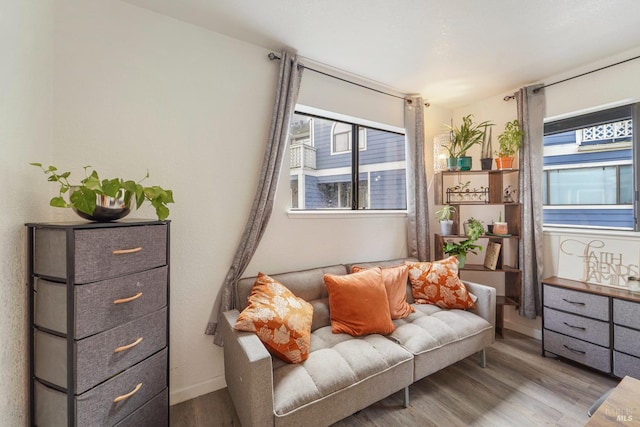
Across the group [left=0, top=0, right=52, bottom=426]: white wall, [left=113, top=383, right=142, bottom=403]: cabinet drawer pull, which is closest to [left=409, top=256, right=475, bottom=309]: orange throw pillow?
[left=113, top=383, right=142, bottom=403]: cabinet drawer pull

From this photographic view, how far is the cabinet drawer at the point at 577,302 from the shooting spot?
6.96 feet

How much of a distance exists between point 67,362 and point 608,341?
3409 millimetres

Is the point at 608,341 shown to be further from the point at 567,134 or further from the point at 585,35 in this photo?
the point at 585,35

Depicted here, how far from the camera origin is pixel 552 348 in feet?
7.79

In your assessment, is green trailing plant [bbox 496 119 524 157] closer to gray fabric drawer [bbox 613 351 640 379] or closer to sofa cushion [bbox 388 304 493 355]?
sofa cushion [bbox 388 304 493 355]

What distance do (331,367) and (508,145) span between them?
2.79m

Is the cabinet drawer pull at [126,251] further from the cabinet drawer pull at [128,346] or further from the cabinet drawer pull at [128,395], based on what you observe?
the cabinet drawer pull at [128,395]

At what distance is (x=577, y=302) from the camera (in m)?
2.25

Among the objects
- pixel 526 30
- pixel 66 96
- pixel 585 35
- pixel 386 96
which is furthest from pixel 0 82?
pixel 585 35

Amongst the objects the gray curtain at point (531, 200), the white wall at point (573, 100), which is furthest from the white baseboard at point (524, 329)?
the gray curtain at point (531, 200)

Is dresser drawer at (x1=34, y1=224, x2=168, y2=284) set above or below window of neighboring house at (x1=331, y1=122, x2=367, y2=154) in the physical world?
below

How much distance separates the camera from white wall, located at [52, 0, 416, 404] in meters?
1.59

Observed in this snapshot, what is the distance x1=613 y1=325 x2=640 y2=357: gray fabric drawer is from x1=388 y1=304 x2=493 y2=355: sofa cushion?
0.84 metres

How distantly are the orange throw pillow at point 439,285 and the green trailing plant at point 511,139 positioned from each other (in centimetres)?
128
